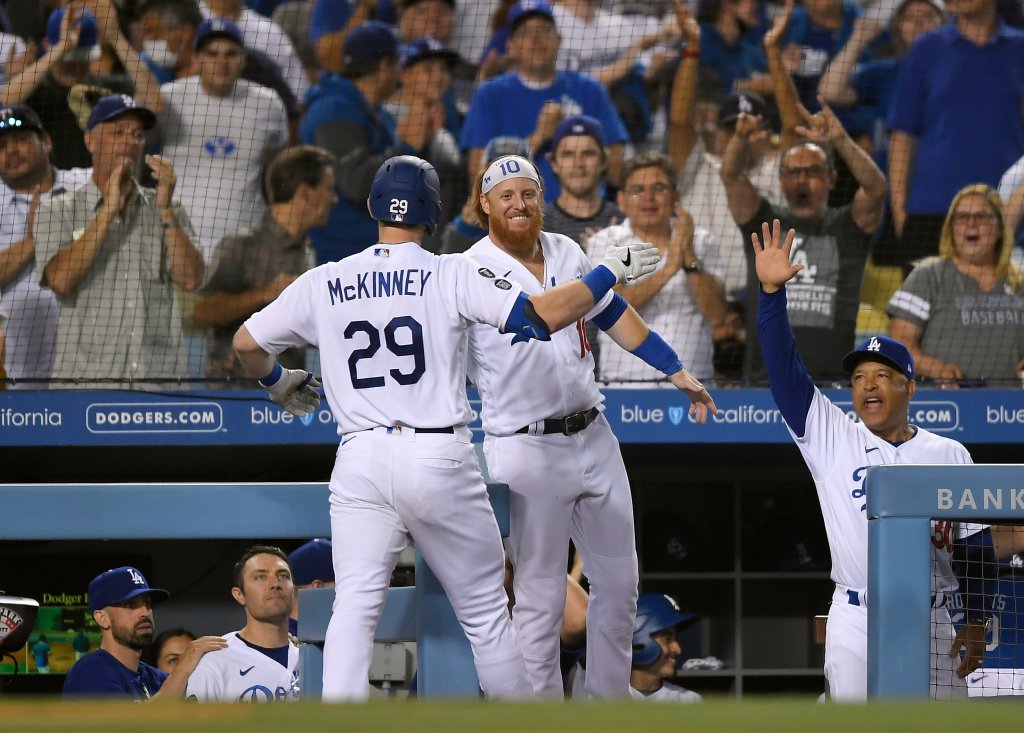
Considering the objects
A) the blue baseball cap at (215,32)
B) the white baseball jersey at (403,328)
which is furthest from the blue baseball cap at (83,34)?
the white baseball jersey at (403,328)

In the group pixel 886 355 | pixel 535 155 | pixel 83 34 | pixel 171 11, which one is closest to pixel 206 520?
pixel 886 355

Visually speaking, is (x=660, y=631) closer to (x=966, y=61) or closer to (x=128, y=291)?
(x=128, y=291)

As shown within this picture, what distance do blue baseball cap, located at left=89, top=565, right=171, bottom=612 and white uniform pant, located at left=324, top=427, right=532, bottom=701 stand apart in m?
1.55

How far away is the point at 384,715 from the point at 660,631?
4.44m

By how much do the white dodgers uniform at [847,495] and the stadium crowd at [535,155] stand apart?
2.74 meters

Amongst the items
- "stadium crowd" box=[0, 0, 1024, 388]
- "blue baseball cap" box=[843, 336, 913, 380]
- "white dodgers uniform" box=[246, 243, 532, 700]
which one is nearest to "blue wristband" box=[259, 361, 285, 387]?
"white dodgers uniform" box=[246, 243, 532, 700]

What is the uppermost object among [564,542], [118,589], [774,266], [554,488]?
[774,266]

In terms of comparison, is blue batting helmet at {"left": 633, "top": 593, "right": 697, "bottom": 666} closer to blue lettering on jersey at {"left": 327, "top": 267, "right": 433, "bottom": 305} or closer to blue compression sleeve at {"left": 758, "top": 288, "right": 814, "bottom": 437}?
blue compression sleeve at {"left": 758, "top": 288, "right": 814, "bottom": 437}

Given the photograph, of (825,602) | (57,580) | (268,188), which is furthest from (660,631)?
(57,580)

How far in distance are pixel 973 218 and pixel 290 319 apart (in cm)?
435

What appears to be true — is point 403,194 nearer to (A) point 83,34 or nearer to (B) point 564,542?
(B) point 564,542

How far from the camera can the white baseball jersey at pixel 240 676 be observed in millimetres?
4402

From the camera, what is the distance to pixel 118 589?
4590 mm

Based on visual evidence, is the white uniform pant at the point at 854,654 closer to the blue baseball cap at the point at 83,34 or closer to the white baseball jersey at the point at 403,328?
the white baseball jersey at the point at 403,328
